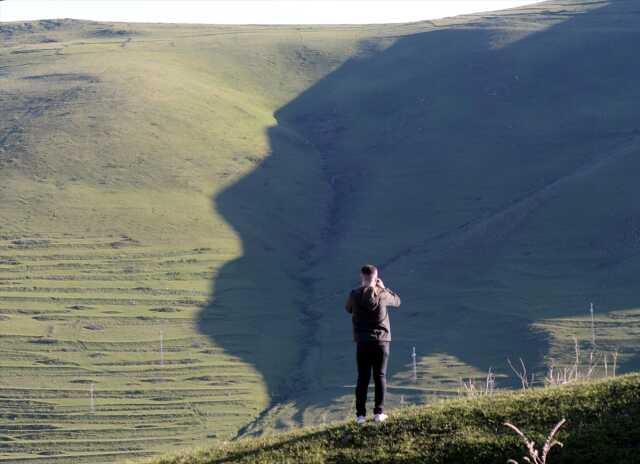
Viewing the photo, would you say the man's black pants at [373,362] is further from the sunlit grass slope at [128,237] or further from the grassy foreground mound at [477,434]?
the sunlit grass slope at [128,237]

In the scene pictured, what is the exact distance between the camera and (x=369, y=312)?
37.8 ft

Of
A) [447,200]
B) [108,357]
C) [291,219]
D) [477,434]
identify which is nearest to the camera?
[477,434]

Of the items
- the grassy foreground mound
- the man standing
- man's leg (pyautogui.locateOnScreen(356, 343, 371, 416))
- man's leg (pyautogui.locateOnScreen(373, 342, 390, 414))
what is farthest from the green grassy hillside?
the man standing

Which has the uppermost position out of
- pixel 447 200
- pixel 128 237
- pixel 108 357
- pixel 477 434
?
pixel 447 200

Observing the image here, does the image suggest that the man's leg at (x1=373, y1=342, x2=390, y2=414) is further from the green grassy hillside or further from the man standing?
the green grassy hillside

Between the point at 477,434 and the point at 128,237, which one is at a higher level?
the point at 128,237

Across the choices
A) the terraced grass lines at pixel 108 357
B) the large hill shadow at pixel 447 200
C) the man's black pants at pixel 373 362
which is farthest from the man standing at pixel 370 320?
the large hill shadow at pixel 447 200

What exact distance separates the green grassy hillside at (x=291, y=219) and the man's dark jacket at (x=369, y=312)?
24.0 meters

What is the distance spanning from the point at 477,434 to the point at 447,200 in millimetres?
56568

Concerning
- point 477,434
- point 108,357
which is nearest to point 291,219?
point 108,357

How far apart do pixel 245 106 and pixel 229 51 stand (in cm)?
1865

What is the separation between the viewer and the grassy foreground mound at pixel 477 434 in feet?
35.5

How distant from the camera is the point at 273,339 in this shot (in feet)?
163

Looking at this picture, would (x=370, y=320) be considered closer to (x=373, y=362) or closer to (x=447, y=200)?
(x=373, y=362)
